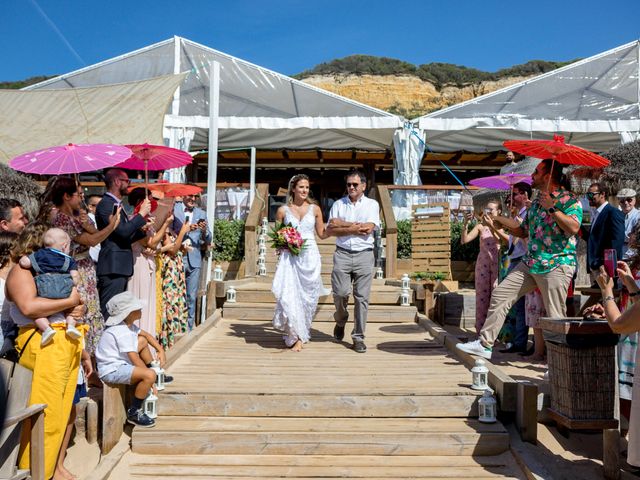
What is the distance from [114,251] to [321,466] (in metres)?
2.46

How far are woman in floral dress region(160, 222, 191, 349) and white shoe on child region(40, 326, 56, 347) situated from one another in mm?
2324

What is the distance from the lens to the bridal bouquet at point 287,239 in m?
6.20

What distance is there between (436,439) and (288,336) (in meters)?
2.41

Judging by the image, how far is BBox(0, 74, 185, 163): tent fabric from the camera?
10617 mm

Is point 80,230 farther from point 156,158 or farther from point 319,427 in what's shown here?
point 319,427

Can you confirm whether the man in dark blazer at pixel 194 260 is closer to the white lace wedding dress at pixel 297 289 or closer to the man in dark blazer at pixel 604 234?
the white lace wedding dress at pixel 297 289

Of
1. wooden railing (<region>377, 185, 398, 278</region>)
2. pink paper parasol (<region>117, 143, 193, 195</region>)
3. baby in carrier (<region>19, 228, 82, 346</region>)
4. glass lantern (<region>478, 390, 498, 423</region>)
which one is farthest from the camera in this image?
wooden railing (<region>377, 185, 398, 278</region>)

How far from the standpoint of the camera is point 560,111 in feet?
46.4

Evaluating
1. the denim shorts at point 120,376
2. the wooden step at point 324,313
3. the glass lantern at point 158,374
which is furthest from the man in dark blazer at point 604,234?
the denim shorts at point 120,376

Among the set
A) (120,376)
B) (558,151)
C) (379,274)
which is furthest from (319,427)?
(379,274)

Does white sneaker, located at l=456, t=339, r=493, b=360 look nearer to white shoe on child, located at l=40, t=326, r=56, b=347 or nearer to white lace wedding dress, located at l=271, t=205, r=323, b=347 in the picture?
white lace wedding dress, located at l=271, t=205, r=323, b=347

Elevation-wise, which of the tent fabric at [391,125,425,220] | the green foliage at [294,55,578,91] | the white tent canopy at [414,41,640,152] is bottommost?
the tent fabric at [391,125,425,220]

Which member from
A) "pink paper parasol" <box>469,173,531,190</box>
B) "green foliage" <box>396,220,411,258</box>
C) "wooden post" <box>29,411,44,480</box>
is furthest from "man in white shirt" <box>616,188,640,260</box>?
"wooden post" <box>29,411,44,480</box>

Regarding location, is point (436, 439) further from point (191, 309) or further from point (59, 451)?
point (191, 309)
